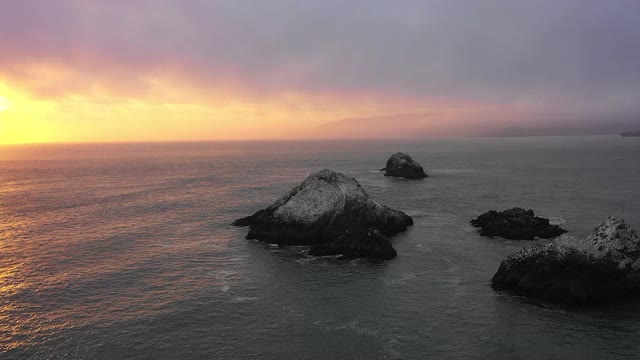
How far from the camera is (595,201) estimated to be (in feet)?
268

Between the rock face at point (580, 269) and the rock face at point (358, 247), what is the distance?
1212 cm

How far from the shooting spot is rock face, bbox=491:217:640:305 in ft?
117

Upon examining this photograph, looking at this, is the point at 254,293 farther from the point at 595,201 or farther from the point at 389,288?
the point at 595,201

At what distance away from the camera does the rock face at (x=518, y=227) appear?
5503cm

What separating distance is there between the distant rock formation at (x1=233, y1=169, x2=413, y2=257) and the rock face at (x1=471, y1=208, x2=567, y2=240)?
10.8 metres

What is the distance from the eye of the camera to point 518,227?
185 feet

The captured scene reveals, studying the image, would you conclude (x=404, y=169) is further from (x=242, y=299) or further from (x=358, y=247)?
(x=242, y=299)

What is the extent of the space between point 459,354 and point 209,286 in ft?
71.9

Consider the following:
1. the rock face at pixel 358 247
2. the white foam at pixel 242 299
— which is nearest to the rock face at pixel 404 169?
the rock face at pixel 358 247

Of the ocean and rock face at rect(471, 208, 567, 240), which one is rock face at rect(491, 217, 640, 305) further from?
rock face at rect(471, 208, 567, 240)

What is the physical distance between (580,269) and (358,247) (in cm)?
2017

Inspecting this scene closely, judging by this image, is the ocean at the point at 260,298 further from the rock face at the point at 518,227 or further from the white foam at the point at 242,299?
the rock face at the point at 518,227

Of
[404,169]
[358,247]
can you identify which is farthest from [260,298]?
[404,169]

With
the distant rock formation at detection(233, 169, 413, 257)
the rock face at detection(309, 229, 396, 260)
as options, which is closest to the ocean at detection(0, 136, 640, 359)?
the rock face at detection(309, 229, 396, 260)
